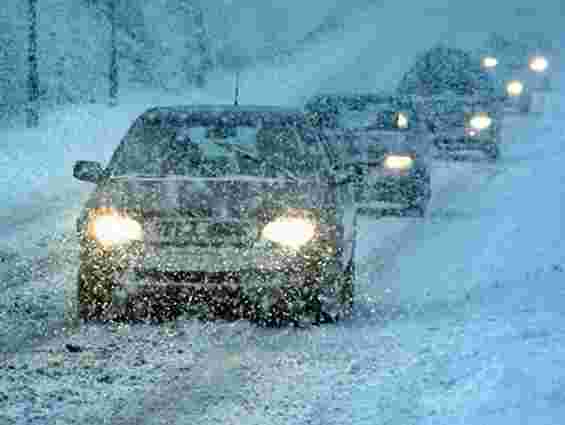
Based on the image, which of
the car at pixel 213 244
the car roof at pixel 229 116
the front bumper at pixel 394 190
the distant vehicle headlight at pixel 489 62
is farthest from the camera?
the distant vehicle headlight at pixel 489 62

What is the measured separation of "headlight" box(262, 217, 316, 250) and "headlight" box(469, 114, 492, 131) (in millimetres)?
15421

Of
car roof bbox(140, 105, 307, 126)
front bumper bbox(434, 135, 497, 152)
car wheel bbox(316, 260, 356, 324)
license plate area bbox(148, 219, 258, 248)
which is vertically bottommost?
car wheel bbox(316, 260, 356, 324)

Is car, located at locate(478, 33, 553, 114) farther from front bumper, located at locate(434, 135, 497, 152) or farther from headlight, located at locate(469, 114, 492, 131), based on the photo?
front bumper, located at locate(434, 135, 497, 152)

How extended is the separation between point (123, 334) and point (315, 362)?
4.67ft

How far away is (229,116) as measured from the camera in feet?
31.8

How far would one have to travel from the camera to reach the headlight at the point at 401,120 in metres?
16.3

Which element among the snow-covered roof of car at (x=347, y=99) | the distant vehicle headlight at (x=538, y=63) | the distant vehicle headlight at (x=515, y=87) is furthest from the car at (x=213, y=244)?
the distant vehicle headlight at (x=538, y=63)

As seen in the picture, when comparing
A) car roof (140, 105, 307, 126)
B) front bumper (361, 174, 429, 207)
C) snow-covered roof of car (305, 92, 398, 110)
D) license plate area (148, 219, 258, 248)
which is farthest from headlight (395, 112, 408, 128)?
license plate area (148, 219, 258, 248)

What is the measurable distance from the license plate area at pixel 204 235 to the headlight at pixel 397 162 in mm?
7570

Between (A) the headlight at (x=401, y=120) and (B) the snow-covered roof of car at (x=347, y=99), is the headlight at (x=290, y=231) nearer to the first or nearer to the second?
(A) the headlight at (x=401, y=120)

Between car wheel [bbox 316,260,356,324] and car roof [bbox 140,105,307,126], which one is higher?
car roof [bbox 140,105,307,126]

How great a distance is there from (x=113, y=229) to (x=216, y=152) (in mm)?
1396

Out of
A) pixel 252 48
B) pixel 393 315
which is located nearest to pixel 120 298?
pixel 393 315

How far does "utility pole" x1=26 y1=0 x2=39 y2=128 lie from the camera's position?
79.0ft
